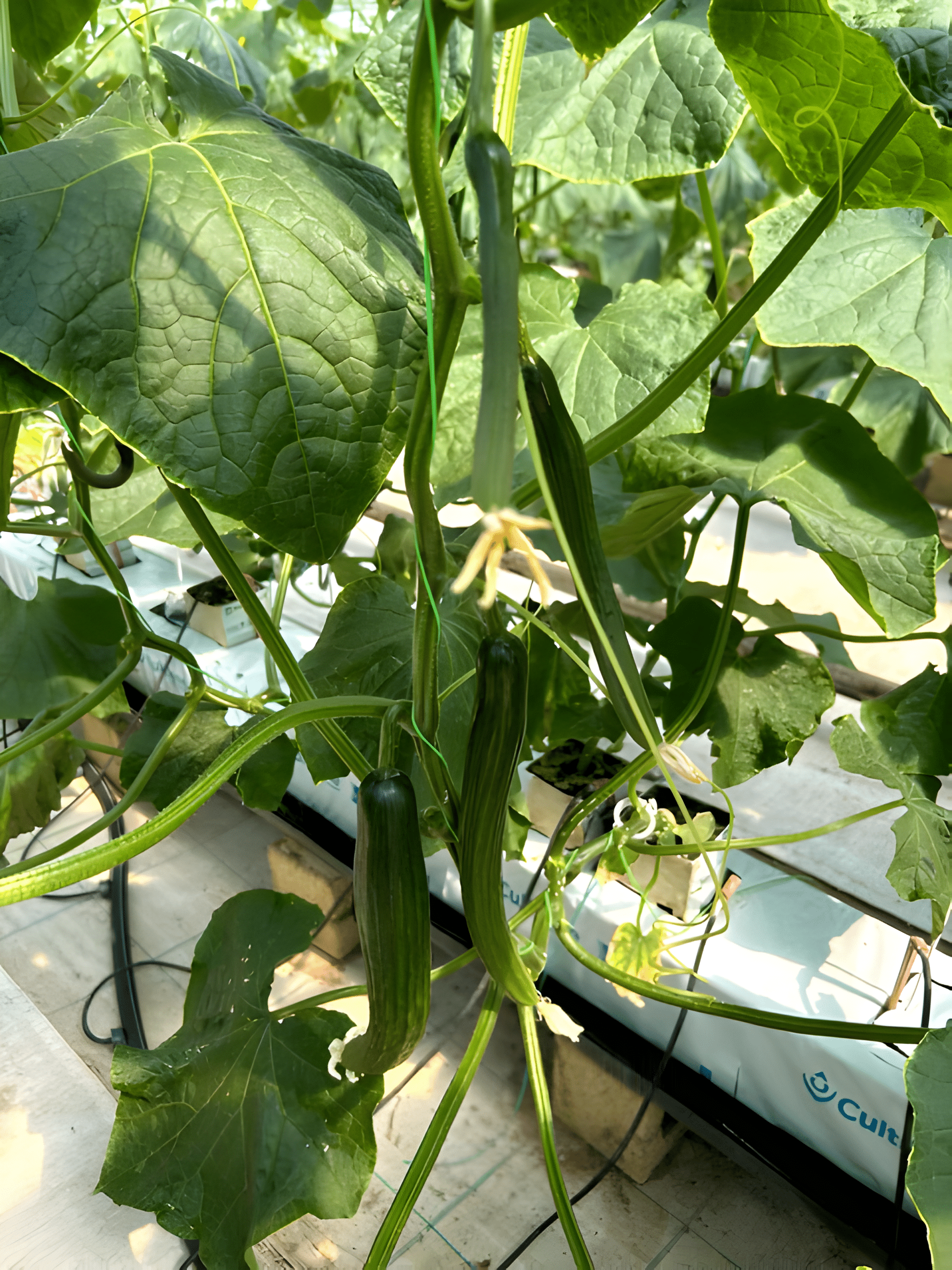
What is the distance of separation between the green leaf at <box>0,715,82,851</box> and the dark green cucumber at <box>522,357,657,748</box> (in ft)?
2.21

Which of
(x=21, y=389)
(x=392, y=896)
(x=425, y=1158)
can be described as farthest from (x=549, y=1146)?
(x=21, y=389)

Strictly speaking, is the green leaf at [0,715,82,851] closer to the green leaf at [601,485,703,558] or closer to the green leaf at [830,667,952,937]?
the green leaf at [601,485,703,558]

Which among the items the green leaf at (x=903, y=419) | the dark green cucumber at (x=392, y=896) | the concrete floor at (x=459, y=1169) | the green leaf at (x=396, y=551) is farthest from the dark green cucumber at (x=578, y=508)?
the green leaf at (x=903, y=419)

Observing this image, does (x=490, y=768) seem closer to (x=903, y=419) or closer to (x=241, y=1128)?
(x=241, y=1128)

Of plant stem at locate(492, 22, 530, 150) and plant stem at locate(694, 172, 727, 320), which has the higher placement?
plant stem at locate(492, 22, 530, 150)

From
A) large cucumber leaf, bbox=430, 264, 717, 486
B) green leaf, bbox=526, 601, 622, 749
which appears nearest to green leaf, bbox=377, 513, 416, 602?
green leaf, bbox=526, 601, 622, 749

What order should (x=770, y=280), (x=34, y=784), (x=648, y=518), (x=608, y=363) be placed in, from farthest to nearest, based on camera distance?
(x=34, y=784)
(x=648, y=518)
(x=608, y=363)
(x=770, y=280)

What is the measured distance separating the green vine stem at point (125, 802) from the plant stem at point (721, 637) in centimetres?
37

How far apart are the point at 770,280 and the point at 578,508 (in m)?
0.19

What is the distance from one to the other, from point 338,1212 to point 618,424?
560 millimetres

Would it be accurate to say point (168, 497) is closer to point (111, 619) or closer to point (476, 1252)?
point (111, 619)

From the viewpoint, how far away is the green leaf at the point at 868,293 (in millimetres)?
556

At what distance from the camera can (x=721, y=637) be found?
0.68 meters

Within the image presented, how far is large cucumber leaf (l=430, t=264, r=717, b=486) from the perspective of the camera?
62 centimetres
